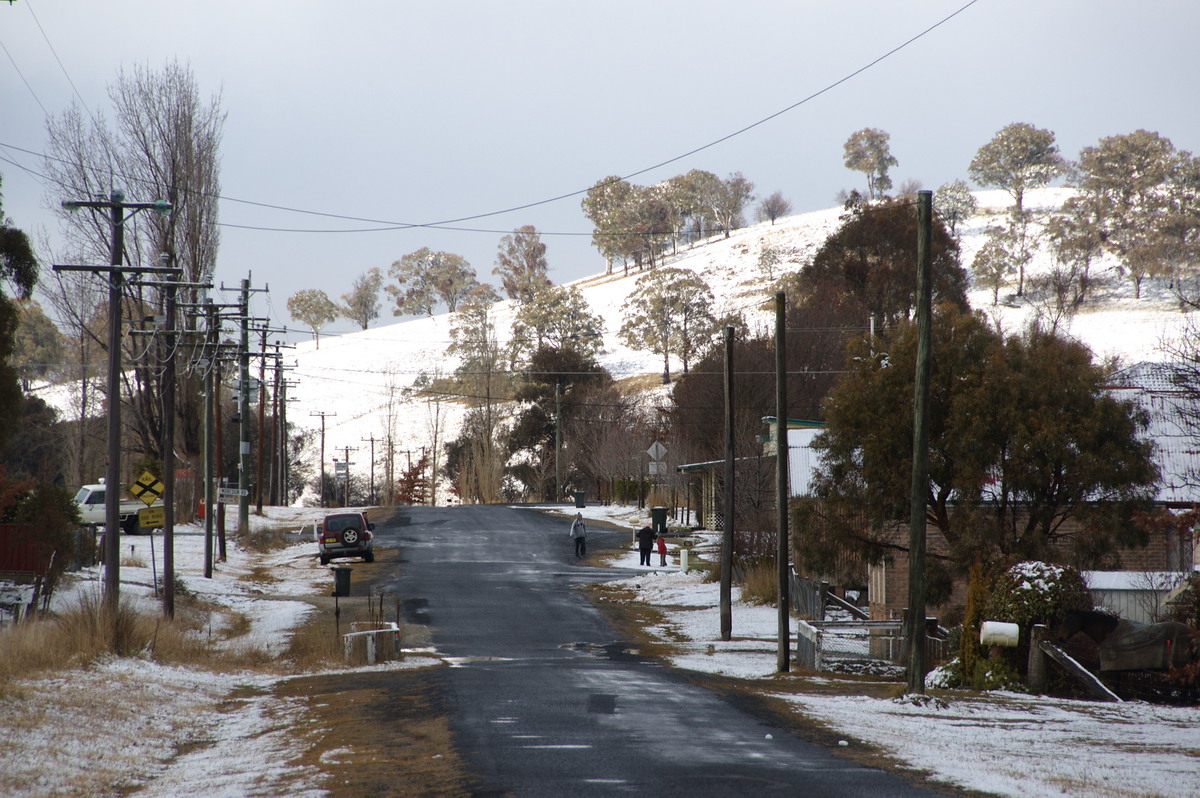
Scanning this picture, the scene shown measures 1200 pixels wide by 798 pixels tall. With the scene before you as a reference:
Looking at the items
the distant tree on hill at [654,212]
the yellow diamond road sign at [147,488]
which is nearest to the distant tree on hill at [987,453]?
the yellow diamond road sign at [147,488]

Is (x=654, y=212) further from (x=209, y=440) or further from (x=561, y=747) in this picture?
(x=561, y=747)

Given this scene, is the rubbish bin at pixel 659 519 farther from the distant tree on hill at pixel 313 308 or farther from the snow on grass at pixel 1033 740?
the distant tree on hill at pixel 313 308

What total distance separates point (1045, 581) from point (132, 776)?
534 inches

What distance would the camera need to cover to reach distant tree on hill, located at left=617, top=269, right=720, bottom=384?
94562mm

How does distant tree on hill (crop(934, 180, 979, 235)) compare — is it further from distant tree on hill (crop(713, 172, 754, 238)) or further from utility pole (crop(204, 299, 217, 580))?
utility pole (crop(204, 299, 217, 580))

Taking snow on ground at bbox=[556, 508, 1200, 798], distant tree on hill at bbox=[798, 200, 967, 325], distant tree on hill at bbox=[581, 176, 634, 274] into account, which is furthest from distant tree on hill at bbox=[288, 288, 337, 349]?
snow on ground at bbox=[556, 508, 1200, 798]

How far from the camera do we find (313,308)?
171375 mm

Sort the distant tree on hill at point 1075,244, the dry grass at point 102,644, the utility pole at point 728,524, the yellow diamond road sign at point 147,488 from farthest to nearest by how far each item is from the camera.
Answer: the distant tree on hill at point 1075,244 < the utility pole at point 728,524 < the yellow diamond road sign at point 147,488 < the dry grass at point 102,644

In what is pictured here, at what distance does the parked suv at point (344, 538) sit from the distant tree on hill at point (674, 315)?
5272 centimetres

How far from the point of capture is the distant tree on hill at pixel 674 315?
94562 millimetres

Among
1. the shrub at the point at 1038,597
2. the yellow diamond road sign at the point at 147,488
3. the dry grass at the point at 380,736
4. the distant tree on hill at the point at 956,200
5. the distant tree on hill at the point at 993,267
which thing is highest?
the distant tree on hill at the point at 956,200

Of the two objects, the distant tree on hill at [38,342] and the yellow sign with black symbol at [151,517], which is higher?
the distant tree on hill at [38,342]

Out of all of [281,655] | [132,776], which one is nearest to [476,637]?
[281,655]

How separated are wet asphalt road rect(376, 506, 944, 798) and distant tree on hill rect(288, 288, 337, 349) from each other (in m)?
Answer: 146
